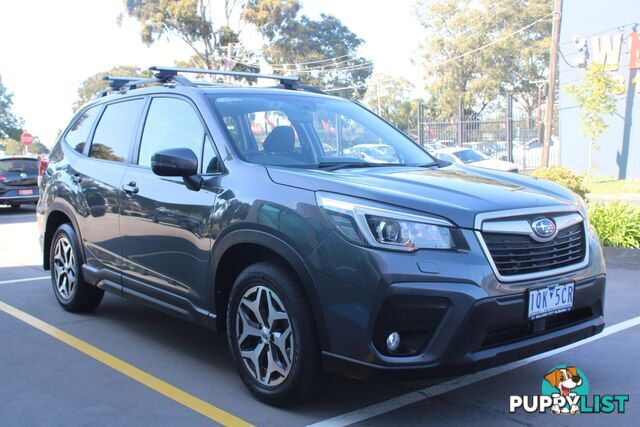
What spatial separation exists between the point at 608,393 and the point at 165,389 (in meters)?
2.69

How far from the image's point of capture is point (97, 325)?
588 centimetres

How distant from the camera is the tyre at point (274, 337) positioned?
368 centimetres

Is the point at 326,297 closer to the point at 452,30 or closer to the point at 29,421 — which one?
the point at 29,421

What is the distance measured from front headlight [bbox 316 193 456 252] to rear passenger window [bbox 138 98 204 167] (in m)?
1.49

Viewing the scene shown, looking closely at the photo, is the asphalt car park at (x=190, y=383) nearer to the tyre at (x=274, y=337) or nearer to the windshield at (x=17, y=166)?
the tyre at (x=274, y=337)

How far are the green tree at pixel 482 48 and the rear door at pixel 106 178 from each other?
4868 cm

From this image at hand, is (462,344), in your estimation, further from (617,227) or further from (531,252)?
(617,227)

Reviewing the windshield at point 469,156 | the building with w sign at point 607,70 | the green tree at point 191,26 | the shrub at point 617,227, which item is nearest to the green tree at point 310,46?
the green tree at point 191,26

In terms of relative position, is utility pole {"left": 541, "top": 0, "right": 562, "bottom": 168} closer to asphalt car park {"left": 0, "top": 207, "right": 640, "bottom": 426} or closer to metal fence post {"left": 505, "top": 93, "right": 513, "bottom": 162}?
metal fence post {"left": 505, "top": 93, "right": 513, "bottom": 162}

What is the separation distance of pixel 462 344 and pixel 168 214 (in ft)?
7.12

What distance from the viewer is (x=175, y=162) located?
13.9ft

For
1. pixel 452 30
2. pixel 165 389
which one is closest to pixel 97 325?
pixel 165 389

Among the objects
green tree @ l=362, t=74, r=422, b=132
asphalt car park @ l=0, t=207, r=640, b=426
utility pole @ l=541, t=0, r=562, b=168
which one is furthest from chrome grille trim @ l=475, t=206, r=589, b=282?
green tree @ l=362, t=74, r=422, b=132

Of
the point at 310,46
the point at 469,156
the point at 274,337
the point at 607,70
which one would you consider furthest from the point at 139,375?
the point at 310,46
